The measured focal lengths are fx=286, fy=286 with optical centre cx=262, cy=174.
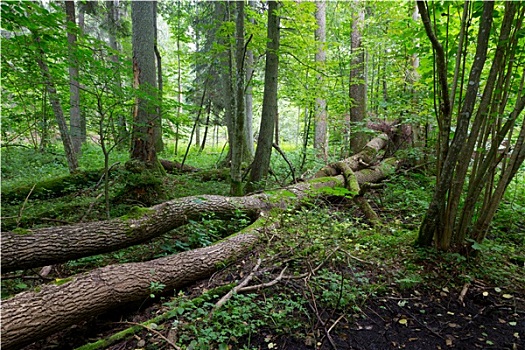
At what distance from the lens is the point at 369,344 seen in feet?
7.77

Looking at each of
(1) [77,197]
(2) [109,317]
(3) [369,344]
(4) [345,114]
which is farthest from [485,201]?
(4) [345,114]

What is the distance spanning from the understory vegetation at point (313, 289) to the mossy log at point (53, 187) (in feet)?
6.13

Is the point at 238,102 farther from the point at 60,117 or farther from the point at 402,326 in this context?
the point at 60,117

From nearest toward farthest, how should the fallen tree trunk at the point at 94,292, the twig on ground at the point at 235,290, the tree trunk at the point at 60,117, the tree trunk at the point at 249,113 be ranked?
the fallen tree trunk at the point at 94,292
the twig on ground at the point at 235,290
the tree trunk at the point at 60,117
the tree trunk at the point at 249,113

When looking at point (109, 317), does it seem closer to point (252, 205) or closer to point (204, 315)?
point (204, 315)

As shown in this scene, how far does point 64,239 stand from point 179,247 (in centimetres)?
136

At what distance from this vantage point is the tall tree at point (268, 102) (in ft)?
18.7

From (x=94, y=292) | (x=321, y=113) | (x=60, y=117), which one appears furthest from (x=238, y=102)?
(x=321, y=113)

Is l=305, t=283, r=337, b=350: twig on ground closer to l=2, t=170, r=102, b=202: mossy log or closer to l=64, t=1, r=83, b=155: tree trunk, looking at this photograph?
l=64, t=1, r=83, b=155: tree trunk

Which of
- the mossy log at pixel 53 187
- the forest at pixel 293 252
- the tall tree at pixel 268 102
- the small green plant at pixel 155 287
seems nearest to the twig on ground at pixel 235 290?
the forest at pixel 293 252

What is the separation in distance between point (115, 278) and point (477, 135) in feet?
12.9

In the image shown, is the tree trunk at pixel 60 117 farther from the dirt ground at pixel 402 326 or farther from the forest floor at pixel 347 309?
the forest floor at pixel 347 309

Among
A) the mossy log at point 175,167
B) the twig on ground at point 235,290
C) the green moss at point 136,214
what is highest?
the mossy log at point 175,167

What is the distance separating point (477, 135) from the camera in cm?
301
